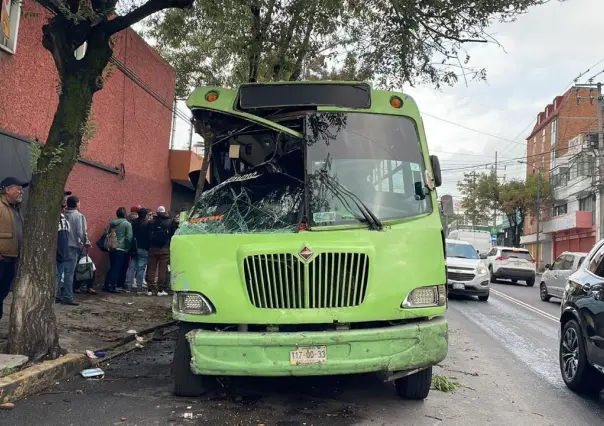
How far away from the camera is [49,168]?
18.5 ft

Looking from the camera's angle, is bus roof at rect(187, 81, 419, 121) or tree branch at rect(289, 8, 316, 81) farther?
tree branch at rect(289, 8, 316, 81)

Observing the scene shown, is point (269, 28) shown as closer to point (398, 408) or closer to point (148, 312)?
point (148, 312)

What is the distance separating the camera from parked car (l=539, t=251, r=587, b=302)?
15.1 m

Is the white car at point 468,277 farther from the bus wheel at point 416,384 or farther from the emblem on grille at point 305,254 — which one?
the emblem on grille at point 305,254

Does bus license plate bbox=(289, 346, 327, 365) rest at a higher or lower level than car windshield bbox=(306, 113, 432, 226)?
lower

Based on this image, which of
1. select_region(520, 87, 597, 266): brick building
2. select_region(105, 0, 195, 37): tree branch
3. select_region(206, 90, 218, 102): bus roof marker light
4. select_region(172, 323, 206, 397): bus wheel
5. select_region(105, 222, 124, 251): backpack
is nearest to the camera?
select_region(172, 323, 206, 397): bus wheel

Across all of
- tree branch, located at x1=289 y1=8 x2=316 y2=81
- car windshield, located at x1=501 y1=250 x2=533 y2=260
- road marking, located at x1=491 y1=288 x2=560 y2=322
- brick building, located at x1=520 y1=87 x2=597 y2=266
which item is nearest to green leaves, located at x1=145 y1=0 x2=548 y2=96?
tree branch, located at x1=289 y1=8 x2=316 y2=81

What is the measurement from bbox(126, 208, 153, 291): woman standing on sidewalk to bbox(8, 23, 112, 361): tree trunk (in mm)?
5820

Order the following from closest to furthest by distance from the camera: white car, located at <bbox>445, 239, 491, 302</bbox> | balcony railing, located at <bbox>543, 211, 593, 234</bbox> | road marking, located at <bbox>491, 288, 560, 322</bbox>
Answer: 1. road marking, located at <bbox>491, 288, 560, 322</bbox>
2. white car, located at <bbox>445, 239, 491, 302</bbox>
3. balcony railing, located at <bbox>543, 211, 593, 234</bbox>

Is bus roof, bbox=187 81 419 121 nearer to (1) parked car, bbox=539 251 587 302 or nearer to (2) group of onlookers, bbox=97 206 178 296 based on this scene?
(2) group of onlookers, bbox=97 206 178 296

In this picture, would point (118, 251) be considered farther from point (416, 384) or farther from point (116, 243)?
point (416, 384)

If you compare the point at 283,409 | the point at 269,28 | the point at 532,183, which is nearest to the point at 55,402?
the point at 283,409

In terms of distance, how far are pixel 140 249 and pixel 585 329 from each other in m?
8.77

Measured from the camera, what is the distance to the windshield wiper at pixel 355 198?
4.74 m
